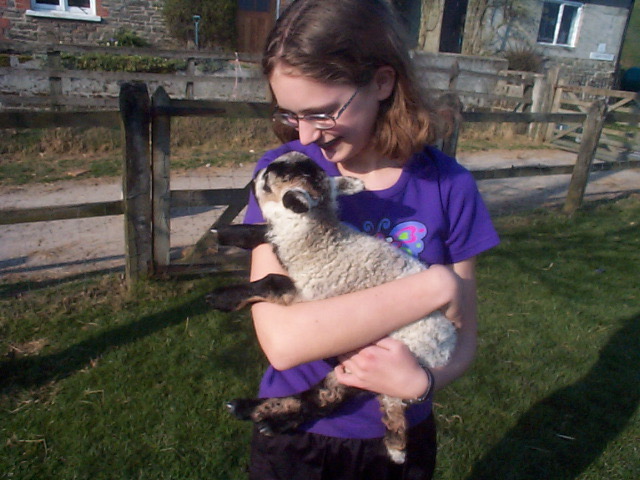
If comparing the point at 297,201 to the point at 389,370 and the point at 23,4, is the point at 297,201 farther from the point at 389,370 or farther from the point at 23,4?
the point at 23,4

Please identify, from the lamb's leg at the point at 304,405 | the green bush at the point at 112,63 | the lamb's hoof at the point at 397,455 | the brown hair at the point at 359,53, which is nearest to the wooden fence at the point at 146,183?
the brown hair at the point at 359,53

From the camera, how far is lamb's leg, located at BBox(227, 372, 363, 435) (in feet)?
5.68

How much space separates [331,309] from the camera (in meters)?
1.50

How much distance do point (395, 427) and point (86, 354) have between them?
2.81 meters

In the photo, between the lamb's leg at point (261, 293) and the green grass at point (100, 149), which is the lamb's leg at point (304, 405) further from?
the green grass at point (100, 149)

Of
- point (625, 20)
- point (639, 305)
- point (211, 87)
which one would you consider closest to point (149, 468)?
point (639, 305)

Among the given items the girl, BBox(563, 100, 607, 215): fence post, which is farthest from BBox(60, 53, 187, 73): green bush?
the girl

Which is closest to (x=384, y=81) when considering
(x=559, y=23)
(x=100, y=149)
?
(x=100, y=149)

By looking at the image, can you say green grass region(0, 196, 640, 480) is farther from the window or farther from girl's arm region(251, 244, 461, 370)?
the window

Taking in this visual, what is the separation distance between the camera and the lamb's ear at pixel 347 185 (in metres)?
1.75

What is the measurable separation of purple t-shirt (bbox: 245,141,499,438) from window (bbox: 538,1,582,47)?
24.6 metres

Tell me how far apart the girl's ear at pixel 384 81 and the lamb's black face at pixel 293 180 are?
1.03 feet

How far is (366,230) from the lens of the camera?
6.10ft

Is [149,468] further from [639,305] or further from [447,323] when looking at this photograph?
[639,305]
